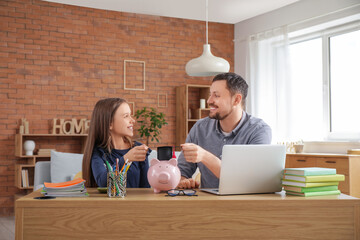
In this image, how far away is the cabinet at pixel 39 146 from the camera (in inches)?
211

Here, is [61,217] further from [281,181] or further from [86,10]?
[86,10]

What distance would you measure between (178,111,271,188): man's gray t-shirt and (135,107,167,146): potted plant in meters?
3.47

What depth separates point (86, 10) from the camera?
604cm

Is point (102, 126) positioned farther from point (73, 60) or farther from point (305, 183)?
point (73, 60)

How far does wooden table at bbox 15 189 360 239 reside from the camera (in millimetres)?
1612

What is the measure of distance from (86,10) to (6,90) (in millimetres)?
1634

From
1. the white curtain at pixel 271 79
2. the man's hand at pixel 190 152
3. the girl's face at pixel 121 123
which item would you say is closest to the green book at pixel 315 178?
the man's hand at pixel 190 152

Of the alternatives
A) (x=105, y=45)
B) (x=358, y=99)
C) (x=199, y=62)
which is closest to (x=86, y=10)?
(x=105, y=45)

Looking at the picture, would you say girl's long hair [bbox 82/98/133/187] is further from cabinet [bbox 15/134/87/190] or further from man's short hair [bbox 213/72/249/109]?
cabinet [bbox 15/134/87/190]

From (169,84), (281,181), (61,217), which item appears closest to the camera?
(61,217)

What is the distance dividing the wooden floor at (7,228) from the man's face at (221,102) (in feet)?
9.28

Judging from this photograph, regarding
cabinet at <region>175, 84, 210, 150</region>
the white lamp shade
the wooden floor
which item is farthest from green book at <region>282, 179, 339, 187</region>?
cabinet at <region>175, 84, 210, 150</region>

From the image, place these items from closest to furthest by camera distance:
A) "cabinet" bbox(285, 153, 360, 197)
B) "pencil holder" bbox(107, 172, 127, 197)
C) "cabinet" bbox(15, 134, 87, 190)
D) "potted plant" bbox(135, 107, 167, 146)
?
"pencil holder" bbox(107, 172, 127, 197) < "cabinet" bbox(285, 153, 360, 197) < "cabinet" bbox(15, 134, 87, 190) < "potted plant" bbox(135, 107, 167, 146)

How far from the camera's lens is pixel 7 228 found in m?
4.66
